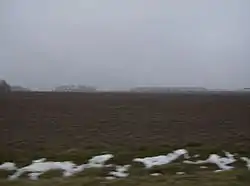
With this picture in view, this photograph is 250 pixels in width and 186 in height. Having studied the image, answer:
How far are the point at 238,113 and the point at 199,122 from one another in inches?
57.7

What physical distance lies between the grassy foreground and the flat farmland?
2769 mm

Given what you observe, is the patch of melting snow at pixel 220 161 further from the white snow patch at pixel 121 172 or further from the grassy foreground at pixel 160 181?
the grassy foreground at pixel 160 181

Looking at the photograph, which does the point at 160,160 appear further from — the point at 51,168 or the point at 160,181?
the point at 160,181

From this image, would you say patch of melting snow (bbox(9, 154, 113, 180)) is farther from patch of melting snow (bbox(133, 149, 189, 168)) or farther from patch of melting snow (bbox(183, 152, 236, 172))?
patch of melting snow (bbox(183, 152, 236, 172))

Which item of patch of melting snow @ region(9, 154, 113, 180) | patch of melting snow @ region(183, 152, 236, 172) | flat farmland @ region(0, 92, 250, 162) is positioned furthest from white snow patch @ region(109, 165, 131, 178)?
flat farmland @ region(0, 92, 250, 162)

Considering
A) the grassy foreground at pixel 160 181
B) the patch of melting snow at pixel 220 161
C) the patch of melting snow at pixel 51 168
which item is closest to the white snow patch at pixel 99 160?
the patch of melting snow at pixel 51 168

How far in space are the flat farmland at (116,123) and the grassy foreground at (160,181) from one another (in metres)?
2.77

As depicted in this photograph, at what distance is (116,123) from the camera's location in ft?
43.3

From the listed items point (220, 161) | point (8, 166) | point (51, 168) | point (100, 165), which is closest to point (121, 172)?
point (100, 165)

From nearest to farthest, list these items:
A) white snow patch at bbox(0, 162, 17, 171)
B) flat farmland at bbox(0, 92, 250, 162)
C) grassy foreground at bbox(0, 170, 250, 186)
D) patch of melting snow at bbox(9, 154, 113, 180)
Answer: grassy foreground at bbox(0, 170, 250, 186) < patch of melting snow at bbox(9, 154, 113, 180) < white snow patch at bbox(0, 162, 17, 171) < flat farmland at bbox(0, 92, 250, 162)

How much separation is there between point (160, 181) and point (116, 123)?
6.70 meters

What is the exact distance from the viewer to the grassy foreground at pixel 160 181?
20.9 feet

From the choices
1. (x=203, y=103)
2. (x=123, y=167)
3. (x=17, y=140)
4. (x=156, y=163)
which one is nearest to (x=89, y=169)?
(x=123, y=167)

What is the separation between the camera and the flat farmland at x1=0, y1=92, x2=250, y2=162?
425 inches
